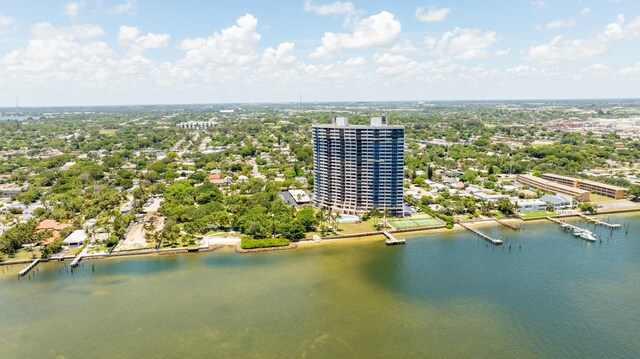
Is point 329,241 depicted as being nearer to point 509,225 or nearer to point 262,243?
point 262,243

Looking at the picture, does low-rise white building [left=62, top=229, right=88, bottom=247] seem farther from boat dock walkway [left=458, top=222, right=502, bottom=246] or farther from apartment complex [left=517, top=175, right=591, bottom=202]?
apartment complex [left=517, top=175, right=591, bottom=202]

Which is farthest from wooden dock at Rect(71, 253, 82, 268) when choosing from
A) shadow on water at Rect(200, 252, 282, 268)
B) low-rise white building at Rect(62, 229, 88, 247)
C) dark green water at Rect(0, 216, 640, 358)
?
shadow on water at Rect(200, 252, 282, 268)

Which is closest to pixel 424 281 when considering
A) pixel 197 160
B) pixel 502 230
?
pixel 502 230

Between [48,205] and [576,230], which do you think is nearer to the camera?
[576,230]

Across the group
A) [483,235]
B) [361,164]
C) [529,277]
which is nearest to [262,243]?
[361,164]

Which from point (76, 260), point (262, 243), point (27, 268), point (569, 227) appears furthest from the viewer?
point (569, 227)

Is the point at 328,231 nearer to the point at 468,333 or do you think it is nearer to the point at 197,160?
the point at 468,333
